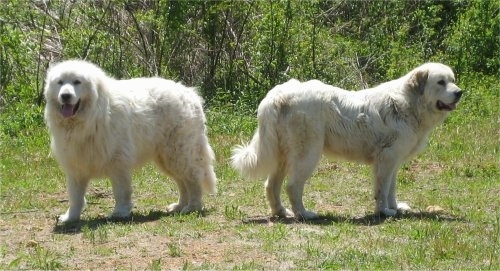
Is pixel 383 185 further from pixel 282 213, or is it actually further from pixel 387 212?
pixel 282 213

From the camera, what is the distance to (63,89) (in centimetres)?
948

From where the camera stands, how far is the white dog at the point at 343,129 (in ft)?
31.7

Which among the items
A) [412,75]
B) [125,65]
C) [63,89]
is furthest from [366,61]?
[63,89]

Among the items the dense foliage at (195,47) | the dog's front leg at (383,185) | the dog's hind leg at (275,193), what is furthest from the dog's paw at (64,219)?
the dense foliage at (195,47)

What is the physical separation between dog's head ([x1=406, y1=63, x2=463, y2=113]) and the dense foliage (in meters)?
6.93

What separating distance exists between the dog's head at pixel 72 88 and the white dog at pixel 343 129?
162 cm

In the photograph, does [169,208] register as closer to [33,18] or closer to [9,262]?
[9,262]

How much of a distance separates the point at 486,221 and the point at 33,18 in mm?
10921

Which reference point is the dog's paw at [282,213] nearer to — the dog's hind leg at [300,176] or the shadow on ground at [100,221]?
the dog's hind leg at [300,176]

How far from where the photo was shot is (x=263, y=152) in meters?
9.71

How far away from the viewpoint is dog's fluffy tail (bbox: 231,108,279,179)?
31.8ft

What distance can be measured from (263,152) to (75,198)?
1.97 m

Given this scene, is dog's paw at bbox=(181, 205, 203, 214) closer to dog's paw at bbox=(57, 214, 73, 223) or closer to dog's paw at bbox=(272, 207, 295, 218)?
dog's paw at bbox=(272, 207, 295, 218)

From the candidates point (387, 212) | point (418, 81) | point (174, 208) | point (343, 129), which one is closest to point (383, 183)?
point (387, 212)
